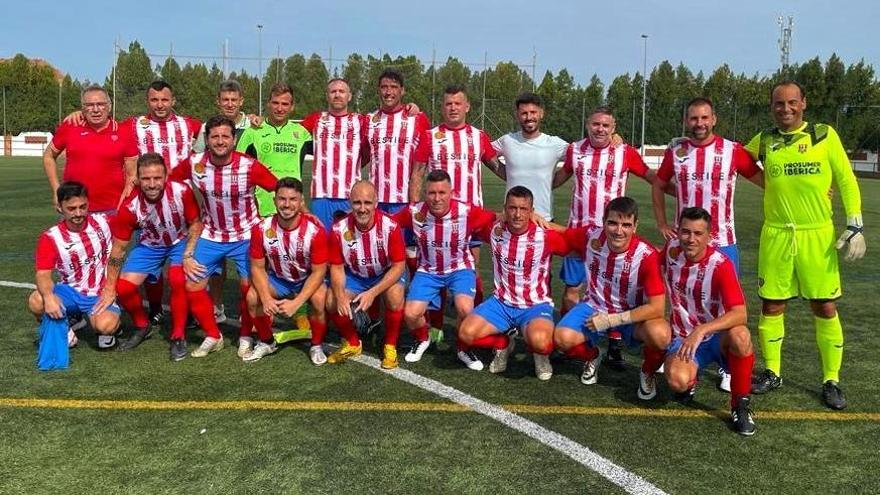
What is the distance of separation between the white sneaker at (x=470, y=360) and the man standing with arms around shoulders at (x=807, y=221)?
1.64 meters

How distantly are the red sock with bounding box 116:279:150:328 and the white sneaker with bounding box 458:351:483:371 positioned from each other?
231 cm

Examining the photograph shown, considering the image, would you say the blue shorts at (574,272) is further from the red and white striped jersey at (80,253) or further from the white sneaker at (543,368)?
the red and white striped jersey at (80,253)

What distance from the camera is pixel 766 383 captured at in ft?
13.5

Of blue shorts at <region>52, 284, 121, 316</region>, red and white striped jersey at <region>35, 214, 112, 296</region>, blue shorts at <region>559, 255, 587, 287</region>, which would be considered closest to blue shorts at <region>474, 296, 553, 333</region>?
blue shorts at <region>559, 255, 587, 287</region>

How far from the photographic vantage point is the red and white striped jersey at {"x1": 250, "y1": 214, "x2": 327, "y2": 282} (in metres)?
4.64

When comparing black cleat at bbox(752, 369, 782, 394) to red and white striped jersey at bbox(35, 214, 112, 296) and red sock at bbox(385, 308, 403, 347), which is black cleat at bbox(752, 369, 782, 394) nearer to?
red sock at bbox(385, 308, 403, 347)

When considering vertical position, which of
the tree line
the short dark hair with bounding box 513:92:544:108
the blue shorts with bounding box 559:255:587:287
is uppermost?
the tree line

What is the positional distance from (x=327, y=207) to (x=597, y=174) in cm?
218

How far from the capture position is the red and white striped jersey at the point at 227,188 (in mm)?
4945

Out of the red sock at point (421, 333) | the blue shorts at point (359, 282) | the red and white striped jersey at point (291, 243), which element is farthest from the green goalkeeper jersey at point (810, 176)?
the red and white striped jersey at point (291, 243)

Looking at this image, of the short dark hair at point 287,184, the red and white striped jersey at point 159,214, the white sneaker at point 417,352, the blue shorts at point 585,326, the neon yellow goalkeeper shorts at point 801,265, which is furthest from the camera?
the red and white striped jersey at point 159,214

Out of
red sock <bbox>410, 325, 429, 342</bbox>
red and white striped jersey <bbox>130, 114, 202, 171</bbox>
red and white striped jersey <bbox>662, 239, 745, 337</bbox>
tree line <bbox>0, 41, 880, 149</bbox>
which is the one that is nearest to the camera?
red and white striped jersey <bbox>662, 239, 745, 337</bbox>

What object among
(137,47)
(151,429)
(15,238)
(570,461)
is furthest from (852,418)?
(137,47)

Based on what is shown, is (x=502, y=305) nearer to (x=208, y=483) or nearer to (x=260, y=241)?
(x=260, y=241)
